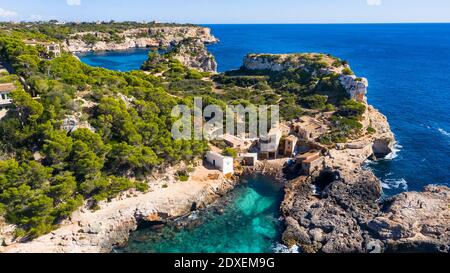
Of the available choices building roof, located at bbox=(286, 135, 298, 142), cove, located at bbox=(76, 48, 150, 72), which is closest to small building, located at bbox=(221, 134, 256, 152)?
building roof, located at bbox=(286, 135, 298, 142)

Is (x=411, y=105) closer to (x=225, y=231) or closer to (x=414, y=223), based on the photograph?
(x=414, y=223)

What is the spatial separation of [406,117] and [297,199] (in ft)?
102

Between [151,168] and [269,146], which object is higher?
[269,146]

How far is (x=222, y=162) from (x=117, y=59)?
8082 centimetres

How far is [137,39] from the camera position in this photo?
133 metres

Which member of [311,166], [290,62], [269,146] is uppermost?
[290,62]

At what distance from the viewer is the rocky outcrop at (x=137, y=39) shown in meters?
116

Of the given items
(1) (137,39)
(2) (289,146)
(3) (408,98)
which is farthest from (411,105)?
(1) (137,39)

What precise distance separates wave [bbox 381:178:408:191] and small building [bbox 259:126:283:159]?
10255 mm

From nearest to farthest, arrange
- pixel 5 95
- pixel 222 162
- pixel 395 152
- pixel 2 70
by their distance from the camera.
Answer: pixel 5 95, pixel 222 162, pixel 395 152, pixel 2 70

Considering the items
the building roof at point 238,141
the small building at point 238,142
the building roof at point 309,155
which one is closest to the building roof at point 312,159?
the building roof at point 309,155

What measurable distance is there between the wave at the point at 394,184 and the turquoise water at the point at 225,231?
9.69 metres

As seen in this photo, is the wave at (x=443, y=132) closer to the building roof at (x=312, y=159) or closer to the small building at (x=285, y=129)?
the small building at (x=285, y=129)
